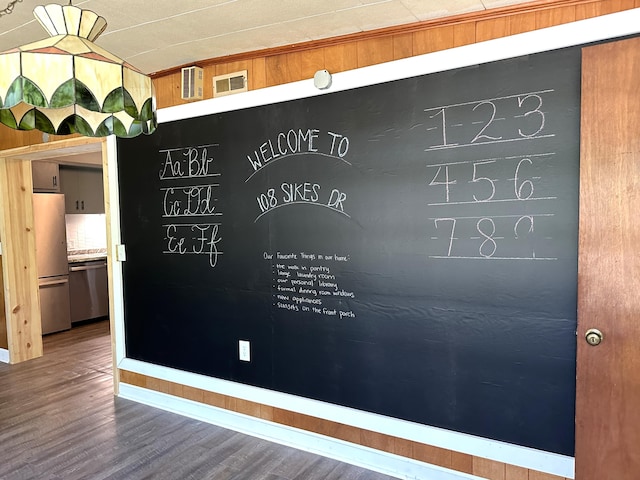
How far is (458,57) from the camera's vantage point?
85.5 inches

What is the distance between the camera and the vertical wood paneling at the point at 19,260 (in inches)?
172

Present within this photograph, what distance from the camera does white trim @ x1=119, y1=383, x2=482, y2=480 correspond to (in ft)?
7.96

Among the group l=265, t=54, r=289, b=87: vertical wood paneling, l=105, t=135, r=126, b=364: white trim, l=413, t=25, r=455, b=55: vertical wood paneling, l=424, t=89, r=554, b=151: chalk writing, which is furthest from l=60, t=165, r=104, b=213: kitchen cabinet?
l=424, t=89, r=554, b=151: chalk writing

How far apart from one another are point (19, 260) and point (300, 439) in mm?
3498

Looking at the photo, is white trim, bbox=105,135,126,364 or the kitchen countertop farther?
the kitchen countertop

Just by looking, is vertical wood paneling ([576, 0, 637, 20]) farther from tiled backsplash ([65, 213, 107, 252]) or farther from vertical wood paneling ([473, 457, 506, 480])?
tiled backsplash ([65, 213, 107, 252])

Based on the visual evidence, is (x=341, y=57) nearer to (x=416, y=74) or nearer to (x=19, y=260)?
(x=416, y=74)

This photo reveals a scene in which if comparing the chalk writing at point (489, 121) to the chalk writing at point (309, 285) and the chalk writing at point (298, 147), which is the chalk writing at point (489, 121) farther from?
the chalk writing at point (309, 285)

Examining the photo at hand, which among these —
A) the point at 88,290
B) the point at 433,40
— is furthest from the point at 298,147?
the point at 88,290

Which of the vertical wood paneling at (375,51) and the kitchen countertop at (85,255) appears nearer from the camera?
the vertical wood paneling at (375,51)

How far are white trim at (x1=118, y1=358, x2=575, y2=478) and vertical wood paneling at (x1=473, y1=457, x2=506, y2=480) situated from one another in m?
0.08

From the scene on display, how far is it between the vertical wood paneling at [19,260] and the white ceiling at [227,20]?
221 cm

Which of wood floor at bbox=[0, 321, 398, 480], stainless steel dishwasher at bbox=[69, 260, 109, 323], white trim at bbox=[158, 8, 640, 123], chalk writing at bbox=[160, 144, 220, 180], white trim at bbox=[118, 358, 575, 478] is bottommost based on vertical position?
wood floor at bbox=[0, 321, 398, 480]

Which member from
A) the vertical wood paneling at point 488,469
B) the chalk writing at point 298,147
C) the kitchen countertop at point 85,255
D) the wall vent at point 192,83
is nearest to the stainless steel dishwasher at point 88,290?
the kitchen countertop at point 85,255
